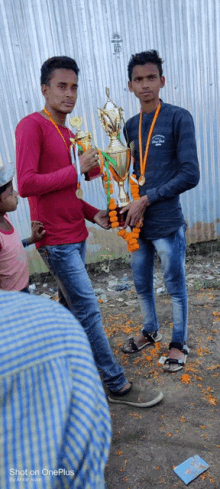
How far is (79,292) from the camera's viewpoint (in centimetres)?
223

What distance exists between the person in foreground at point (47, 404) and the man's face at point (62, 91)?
6.24 feet

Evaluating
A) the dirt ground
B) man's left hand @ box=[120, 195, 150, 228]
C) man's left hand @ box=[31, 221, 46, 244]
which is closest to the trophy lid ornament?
man's left hand @ box=[120, 195, 150, 228]

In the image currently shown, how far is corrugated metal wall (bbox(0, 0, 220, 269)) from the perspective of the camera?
4.14m

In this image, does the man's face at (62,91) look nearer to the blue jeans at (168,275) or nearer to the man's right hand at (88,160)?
the man's right hand at (88,160)

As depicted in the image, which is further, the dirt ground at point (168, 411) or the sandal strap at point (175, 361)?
the sandal strap at point (175, 361)

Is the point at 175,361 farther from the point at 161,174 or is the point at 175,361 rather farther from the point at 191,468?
the point at 161,174

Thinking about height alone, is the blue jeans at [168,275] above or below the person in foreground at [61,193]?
below

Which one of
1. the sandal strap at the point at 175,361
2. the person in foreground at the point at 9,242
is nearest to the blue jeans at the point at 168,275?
the sandal strap at the point at 175,361

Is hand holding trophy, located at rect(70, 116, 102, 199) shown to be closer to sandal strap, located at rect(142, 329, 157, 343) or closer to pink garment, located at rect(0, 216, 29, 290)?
pink garment, located at rect(0, 216, 29, 290)

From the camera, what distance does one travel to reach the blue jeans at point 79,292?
2.22 m

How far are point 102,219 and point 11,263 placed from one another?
2.47 ft

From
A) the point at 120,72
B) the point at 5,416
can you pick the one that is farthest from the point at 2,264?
the point at 120,72

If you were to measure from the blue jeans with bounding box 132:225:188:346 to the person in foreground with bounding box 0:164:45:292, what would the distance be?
3.09 ft

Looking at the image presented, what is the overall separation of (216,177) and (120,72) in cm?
205
